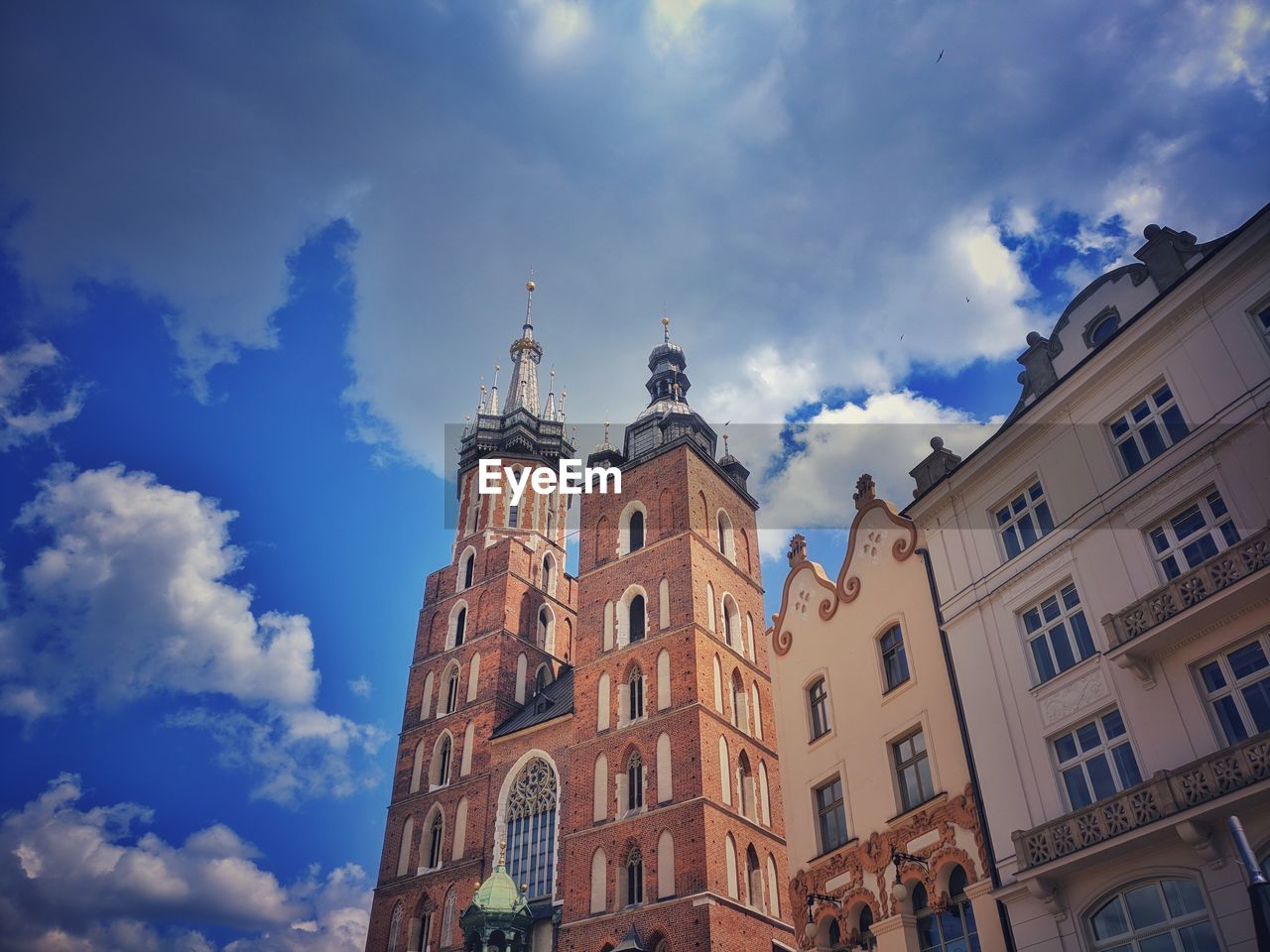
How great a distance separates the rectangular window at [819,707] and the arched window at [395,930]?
79.1 feet

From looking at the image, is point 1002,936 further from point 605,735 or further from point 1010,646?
point 605,735

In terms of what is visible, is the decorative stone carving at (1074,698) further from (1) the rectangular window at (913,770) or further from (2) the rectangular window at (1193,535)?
(1) the rectangular window at (913,770)

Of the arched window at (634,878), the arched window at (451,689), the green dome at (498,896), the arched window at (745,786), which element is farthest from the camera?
the arched window at (451,689)

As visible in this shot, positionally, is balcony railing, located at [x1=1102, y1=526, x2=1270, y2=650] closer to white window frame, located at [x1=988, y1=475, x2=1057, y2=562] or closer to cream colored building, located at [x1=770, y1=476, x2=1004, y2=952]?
white window frame, located at [x1=988, y1=475, x2=1057, y2=562]

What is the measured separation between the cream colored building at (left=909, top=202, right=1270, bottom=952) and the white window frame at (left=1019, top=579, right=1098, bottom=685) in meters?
0.04

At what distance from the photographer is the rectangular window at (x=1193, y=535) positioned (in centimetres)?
1348

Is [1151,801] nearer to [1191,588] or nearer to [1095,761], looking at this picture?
[1095,761]

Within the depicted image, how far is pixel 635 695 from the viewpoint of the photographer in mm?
36094

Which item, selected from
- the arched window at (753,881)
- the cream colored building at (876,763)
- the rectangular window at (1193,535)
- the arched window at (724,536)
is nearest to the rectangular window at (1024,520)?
the cream colored building at (876,763)

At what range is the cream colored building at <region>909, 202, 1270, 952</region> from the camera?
40.2 feet

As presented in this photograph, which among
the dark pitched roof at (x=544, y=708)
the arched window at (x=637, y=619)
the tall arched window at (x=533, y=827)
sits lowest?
the tall arched window at (x=533, y=827)

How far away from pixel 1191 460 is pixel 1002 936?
746 cm

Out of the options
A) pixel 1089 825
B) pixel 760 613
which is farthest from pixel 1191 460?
pixel 760 613

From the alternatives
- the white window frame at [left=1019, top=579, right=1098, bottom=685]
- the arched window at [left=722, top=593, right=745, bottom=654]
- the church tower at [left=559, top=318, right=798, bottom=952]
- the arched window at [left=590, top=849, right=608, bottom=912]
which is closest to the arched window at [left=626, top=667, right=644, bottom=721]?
the church tower at [left=559, top=318, right=798, bottom=952]
